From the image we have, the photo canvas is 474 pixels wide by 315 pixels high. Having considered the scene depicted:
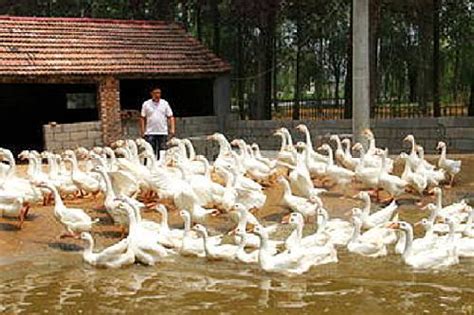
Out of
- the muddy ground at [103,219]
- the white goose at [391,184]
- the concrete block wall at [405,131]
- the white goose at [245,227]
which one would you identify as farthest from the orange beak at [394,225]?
the concrete block wall at [405,131]

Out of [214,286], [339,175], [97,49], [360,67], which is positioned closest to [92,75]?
[97,49]

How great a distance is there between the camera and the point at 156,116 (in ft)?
51.7

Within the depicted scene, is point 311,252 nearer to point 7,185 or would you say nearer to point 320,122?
point 7,185

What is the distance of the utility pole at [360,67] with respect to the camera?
17.5m

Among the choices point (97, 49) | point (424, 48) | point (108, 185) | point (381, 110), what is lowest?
point (108, 185)

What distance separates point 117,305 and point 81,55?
15.4 metres

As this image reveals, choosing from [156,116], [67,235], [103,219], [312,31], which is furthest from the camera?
[312,31]

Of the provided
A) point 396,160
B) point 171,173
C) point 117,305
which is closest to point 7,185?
point 171,173

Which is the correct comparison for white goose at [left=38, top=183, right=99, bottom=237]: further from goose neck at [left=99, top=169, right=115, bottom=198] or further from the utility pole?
the utility pole

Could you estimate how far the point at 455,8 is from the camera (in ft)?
101

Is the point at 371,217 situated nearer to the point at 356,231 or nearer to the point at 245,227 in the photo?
the point at 356,231

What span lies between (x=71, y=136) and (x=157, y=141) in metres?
5.72

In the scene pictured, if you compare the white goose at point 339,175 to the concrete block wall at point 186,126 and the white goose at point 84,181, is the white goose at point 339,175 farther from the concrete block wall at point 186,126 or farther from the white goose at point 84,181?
the concrete block wall at point 186,126

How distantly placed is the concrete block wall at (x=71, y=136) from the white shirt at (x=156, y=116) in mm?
5628
